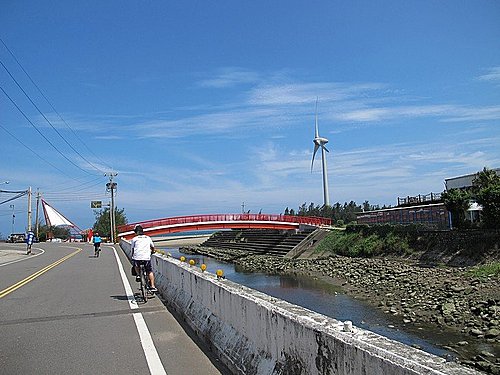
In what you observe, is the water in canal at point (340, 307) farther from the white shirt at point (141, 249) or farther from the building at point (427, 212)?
the building at point (427, 212)

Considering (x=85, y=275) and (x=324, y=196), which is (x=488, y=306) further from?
(x=324, y=196)

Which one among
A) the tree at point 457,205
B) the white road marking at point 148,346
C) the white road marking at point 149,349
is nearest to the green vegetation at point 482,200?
the tree at point 457,205

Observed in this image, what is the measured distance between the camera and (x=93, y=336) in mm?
7660

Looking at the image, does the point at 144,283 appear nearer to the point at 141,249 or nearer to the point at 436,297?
the point at 141,249

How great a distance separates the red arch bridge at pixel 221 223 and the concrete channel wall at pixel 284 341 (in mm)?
42986

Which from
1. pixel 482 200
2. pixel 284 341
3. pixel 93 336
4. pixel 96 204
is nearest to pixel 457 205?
pixel 482 200

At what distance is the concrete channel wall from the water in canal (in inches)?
329

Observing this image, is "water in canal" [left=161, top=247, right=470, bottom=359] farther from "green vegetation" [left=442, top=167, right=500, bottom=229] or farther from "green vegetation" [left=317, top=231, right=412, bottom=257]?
"green vegetation" [left=442, top=167, right=500, bottom=229]

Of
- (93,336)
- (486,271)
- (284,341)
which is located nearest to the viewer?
(284,341)

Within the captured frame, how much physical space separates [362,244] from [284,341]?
1466 inches

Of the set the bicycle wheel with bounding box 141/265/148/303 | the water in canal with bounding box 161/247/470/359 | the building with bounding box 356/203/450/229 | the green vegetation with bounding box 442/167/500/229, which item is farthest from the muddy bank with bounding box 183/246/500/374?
the bicycle wheel with bounding box 141/265/148/303

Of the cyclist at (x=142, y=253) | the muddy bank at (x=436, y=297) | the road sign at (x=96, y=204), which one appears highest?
the road sign at (x=96, y=204)

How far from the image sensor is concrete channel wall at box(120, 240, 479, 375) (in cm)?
300

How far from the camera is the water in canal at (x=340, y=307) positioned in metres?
14.4
